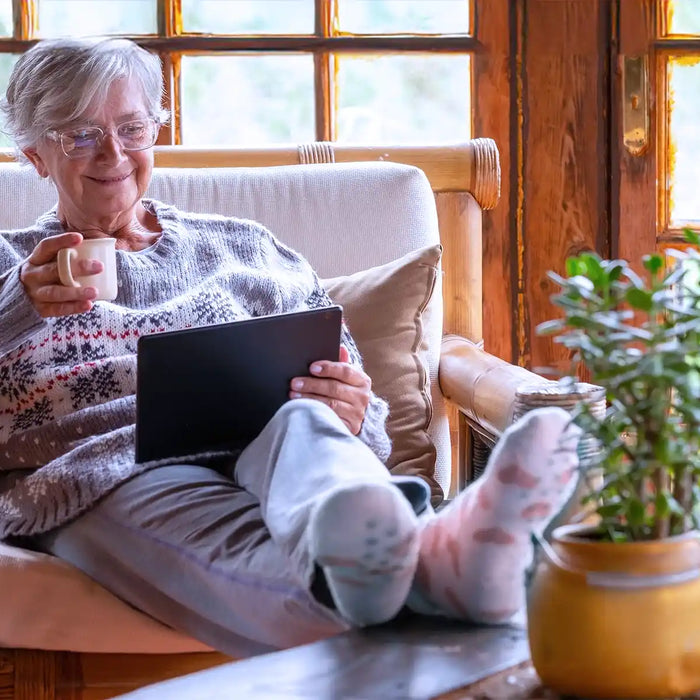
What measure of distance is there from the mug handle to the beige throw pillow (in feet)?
1.74

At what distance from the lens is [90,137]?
1649 millimetres

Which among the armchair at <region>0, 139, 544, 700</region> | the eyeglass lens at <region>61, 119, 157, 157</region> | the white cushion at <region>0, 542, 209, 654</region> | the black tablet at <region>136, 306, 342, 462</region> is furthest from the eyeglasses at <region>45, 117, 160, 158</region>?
the white cushion at <region>0, 542, 209, 654</region>

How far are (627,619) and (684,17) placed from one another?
228 centimetres

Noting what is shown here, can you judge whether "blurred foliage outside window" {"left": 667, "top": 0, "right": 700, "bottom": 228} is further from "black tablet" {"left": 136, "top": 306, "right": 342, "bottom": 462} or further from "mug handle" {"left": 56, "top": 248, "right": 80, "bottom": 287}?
"mug handle" {"left": 56, "top": 248, "right": 80, "bottom": 287}

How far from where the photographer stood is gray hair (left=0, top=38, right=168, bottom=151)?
1.62m

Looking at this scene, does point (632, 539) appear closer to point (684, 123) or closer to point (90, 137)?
point (90, 137)

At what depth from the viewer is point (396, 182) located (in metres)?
1.97

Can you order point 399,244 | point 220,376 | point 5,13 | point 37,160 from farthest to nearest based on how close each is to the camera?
point 5,13, point 399,244, point 37,160, point 220,376

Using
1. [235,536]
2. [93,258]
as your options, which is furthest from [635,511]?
[93,258]

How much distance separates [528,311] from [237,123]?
0.83m

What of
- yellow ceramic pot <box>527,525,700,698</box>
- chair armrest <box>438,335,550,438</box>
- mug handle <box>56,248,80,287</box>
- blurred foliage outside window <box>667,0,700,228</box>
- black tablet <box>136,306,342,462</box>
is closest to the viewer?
yellow ceramic pot <box>527,525,700,698</box>

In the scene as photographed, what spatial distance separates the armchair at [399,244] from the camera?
1.76 meters

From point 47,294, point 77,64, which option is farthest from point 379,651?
point 77,64

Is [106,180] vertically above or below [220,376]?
above
